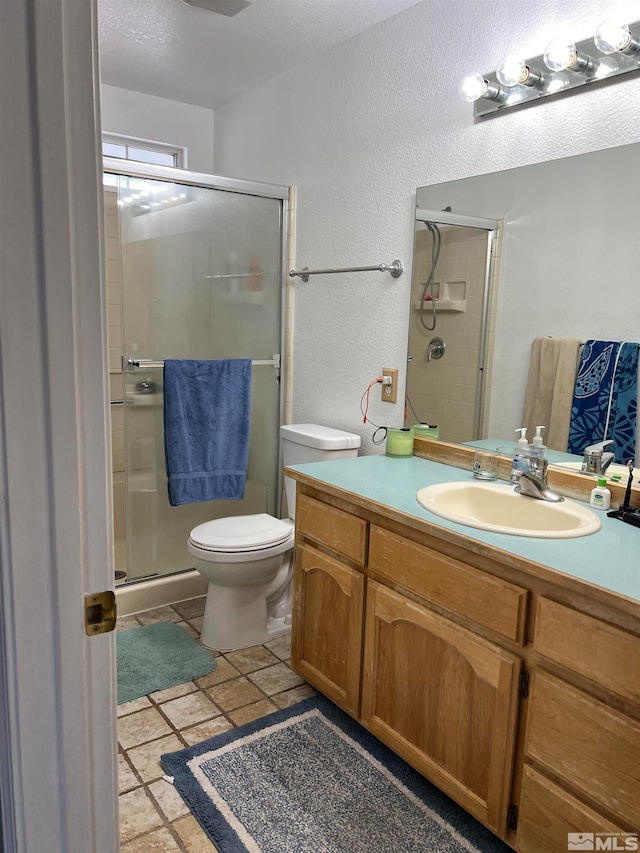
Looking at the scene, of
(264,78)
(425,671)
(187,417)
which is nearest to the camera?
(425,671)

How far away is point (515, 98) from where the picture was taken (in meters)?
1.95

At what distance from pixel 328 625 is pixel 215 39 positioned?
7.83ft

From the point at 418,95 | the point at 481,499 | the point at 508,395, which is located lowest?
the point at 481,499

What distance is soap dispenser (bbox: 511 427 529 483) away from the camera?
6.37ft

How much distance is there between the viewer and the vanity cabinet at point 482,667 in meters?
1.28

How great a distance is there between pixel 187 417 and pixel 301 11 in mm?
1652

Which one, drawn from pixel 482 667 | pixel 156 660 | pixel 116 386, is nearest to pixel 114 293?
pixel 116 386

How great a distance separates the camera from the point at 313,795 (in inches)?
70.1

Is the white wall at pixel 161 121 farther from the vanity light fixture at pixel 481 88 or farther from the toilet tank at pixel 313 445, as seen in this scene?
the vanity light fixture at pixel 481 88

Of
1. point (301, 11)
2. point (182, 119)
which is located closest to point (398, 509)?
point (301, 11)

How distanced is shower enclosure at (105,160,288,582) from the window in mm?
696

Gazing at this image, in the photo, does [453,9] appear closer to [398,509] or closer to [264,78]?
[264,78]

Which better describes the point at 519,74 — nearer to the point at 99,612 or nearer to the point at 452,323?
the point at 452,323

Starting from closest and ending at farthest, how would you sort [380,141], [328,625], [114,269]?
1. [328,625]
2. [380,141]
3. [114,269]
